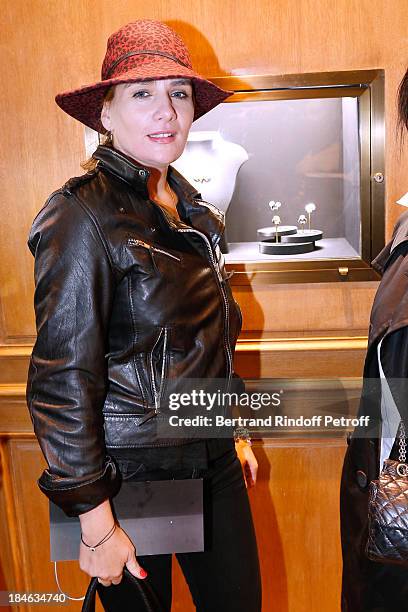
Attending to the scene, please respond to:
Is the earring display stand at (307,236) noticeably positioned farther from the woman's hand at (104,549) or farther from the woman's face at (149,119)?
the woman's hand at (104,549)

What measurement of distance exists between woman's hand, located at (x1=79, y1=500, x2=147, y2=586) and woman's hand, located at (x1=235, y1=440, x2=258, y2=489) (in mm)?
395


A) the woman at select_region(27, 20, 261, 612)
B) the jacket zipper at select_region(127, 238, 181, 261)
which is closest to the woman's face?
the woman at select_region(27, 20, 261, 612)

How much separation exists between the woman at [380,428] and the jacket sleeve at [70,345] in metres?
0.50

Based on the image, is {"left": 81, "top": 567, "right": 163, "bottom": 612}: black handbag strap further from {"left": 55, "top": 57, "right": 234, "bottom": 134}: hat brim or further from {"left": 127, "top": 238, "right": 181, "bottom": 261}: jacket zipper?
{"left": 55, "top": 57, "right": 234, "bottom": 134}: hat brim

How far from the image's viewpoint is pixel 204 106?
4.21 ft

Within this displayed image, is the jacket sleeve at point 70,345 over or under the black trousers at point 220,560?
over

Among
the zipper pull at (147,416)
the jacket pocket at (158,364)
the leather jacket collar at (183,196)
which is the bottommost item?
the zipper pull at (147,416)

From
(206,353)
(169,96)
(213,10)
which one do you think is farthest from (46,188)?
(206,353)

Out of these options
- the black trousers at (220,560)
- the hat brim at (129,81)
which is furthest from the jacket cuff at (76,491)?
the hat brim at (129,81)

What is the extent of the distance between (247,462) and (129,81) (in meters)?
0.83

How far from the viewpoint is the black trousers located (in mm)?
1189

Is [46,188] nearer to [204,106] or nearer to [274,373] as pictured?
[204,106]

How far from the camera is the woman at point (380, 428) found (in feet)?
3.61

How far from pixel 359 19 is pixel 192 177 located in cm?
62
